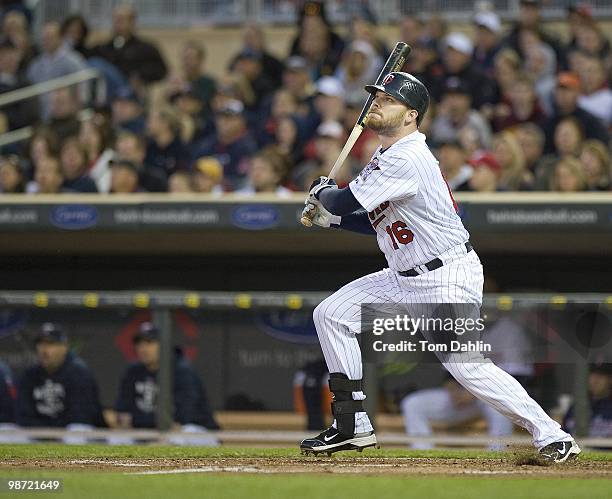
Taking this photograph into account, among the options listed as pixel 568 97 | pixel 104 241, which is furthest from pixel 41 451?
pixel 568 97

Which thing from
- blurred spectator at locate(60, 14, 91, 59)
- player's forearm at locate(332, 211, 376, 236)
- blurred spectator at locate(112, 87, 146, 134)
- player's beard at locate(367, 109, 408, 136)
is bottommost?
player's forearm at locate(332, 211, 376, 236)

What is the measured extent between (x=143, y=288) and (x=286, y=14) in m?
4.32

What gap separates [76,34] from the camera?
12570mm

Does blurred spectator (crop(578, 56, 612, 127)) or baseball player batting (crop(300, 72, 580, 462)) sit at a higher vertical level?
blurred spectator (crop(578, 56, 612, 127))

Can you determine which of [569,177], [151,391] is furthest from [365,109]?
[569,177]

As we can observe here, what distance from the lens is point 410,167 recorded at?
5.35 m

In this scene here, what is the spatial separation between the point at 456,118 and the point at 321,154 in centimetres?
122

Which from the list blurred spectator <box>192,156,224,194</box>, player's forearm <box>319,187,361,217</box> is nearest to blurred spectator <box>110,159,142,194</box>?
blurred spectator <box>192,156,224,194</box>

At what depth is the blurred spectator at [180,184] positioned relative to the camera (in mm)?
9672

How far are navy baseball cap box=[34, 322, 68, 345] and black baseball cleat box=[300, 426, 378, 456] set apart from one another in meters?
3.15

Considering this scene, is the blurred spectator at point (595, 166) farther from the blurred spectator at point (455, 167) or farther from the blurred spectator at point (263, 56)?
the blurred spectator at point (263, 56)

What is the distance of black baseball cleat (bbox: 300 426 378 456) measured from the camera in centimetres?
556

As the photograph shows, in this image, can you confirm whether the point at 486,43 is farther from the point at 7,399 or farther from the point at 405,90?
the point at 405,90

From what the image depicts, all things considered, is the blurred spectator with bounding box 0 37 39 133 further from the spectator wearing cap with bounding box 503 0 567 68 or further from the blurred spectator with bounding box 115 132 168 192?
the spectator wearing cap with bounding box 503 0 567 68
